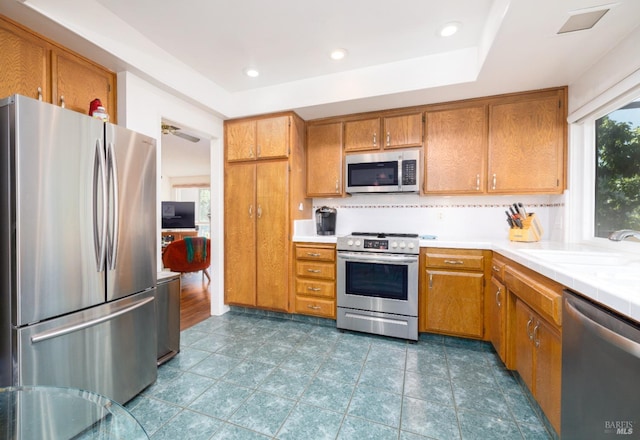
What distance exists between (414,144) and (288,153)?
4.35 feet

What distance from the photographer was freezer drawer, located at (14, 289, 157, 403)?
1233 mm

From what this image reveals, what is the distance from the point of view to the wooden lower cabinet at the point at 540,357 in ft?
4.12

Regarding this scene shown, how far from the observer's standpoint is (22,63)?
1623mm

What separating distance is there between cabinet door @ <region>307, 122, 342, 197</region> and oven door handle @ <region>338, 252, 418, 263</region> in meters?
0.76

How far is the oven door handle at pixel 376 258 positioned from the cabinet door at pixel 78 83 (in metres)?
2.32

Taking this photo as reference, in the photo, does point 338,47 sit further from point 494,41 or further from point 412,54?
point 494,41

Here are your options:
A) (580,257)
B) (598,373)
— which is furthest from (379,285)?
(598,373)

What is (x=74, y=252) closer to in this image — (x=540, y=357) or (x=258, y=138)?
(x=258, y=138)

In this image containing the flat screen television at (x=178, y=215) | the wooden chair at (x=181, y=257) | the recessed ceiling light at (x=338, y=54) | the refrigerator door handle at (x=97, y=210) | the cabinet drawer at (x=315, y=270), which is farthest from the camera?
the flat screen television at (x=178, y=215)

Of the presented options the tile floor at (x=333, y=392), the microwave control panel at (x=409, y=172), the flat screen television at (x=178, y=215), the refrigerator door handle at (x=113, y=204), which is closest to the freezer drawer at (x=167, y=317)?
the tile floor at (x=333, y=392)

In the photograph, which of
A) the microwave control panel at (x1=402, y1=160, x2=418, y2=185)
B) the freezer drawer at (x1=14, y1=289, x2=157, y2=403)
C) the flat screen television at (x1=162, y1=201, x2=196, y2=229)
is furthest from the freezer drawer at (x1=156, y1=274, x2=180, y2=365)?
the flat screen television at (x1=162, y1=201, x2=196, y2=229)

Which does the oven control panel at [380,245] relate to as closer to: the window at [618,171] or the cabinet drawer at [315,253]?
the cabinet drawer at [315,253]

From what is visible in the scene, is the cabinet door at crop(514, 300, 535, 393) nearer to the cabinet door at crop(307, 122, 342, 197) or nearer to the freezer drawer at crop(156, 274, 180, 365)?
the cabinet door at crop(307, 122, 342, 197)

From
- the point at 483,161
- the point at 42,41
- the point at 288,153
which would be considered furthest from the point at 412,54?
the point at 42,41
